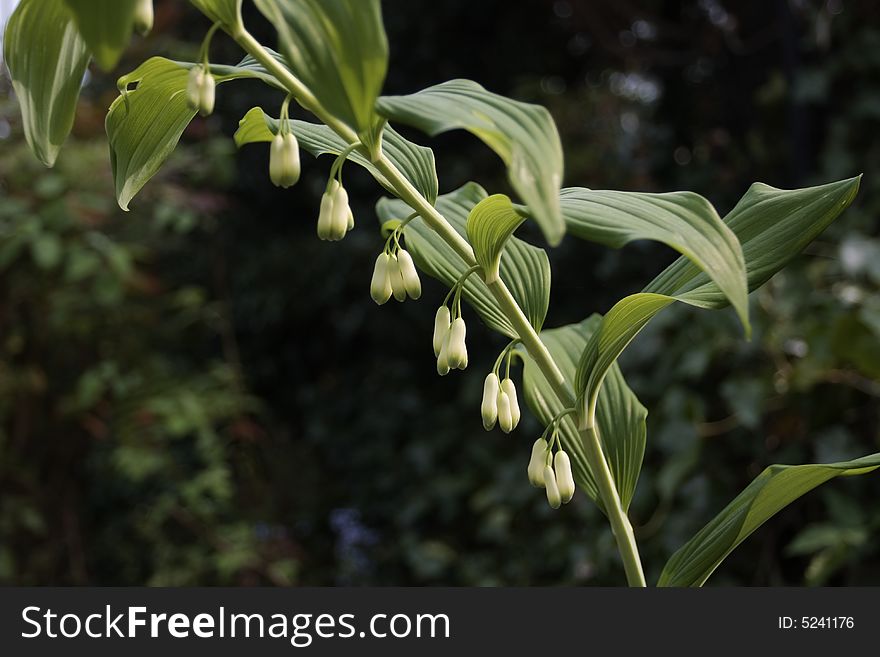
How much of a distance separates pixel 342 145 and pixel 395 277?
4.1 inches

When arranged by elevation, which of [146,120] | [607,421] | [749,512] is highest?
[146,120]

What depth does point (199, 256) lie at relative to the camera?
356 centimetres

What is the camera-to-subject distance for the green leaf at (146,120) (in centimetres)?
55

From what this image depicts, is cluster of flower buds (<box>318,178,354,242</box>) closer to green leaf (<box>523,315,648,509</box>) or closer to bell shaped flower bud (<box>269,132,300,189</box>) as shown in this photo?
bell shaped flower bud (<box>269,132,300,189</box>)

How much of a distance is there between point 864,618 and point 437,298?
243 cm

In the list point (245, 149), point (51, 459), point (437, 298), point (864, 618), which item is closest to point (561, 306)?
point (437, 298)

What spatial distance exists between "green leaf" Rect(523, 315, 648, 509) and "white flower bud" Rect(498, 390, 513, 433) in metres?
0.06

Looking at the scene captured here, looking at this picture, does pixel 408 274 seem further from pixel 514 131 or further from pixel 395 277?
pixel 514 131

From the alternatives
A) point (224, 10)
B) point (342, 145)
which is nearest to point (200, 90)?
point (224, 10)

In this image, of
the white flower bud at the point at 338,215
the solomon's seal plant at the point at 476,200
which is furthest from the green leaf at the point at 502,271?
the white flower bud at the point at 338,215

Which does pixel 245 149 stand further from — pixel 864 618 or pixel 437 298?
pixel 864 618

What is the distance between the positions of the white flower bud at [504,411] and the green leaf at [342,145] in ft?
0.47

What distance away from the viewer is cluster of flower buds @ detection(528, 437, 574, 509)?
1.93ft

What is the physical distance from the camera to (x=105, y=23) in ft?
1.24
